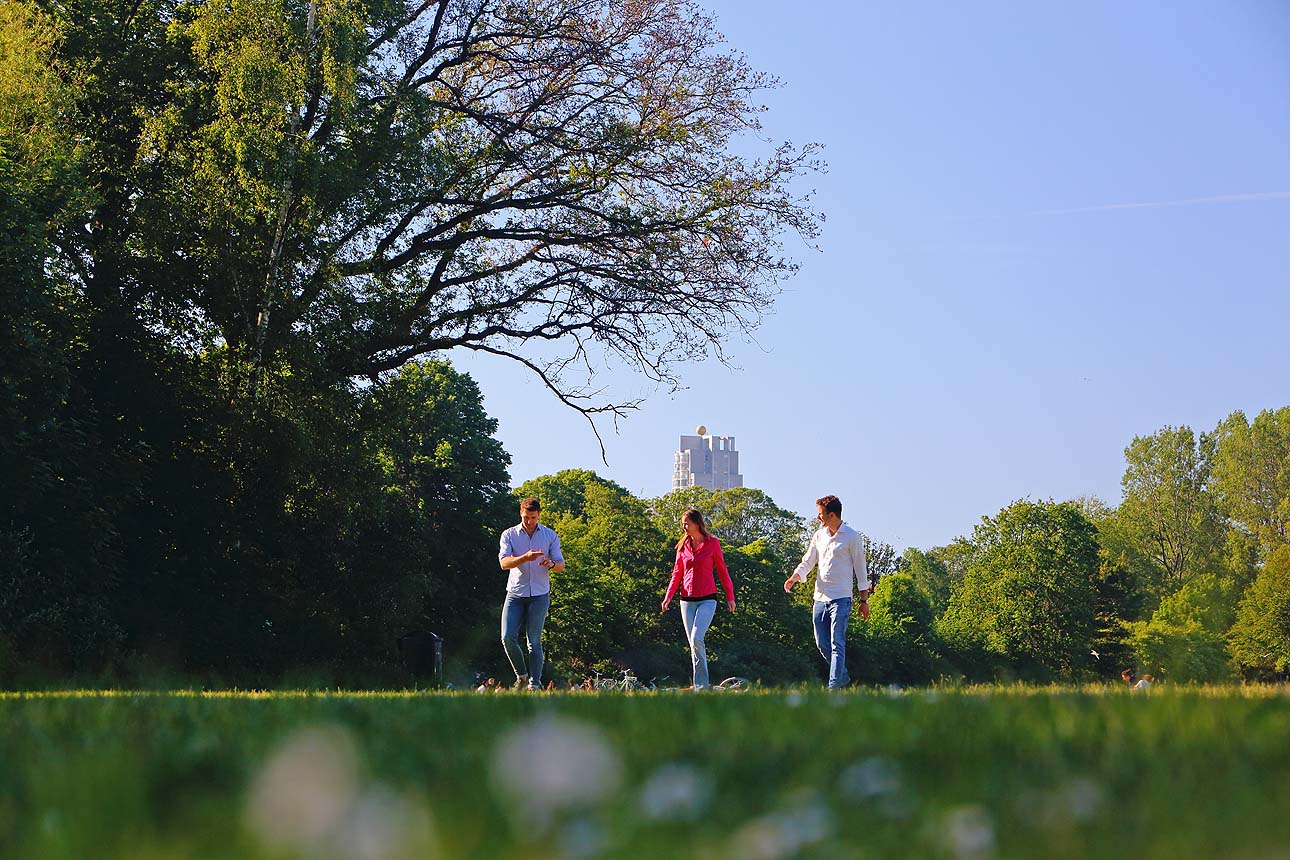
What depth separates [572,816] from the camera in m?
2.44

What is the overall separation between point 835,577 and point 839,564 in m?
0.17

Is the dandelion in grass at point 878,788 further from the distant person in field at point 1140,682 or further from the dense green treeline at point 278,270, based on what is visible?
the dense green treeline at point 278,270

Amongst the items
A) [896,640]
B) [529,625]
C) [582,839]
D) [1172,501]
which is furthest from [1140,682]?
[1172,501]

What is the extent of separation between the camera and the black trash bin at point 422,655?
25.3 m

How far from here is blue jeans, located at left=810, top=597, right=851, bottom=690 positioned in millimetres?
13852

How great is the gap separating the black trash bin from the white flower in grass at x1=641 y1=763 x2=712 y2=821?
23.0 meters

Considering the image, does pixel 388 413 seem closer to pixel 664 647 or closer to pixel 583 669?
pixel 583 669

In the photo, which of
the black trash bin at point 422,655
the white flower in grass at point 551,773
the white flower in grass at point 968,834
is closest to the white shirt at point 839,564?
the white flower in grass at point 551,773

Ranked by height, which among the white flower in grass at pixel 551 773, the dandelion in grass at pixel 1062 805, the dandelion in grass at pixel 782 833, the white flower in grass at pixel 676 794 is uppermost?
the white flower in grass at pixel 551 773

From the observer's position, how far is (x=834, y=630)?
13945 millimetres

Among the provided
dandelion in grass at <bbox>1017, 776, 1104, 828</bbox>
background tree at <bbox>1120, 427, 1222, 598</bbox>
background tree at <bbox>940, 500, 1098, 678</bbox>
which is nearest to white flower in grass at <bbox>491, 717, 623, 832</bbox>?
dandelion in grass at <bbox>1017, 776, 1104, 828</bbox>

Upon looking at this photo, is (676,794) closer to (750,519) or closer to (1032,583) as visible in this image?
(1032,583)

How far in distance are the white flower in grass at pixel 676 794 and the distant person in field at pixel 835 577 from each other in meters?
11.0

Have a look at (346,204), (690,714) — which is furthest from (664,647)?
(690,714)
